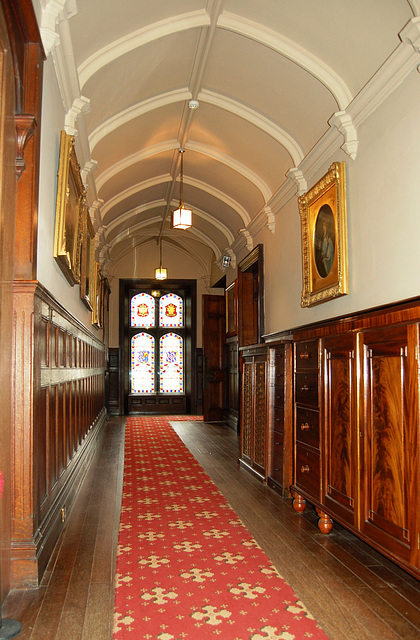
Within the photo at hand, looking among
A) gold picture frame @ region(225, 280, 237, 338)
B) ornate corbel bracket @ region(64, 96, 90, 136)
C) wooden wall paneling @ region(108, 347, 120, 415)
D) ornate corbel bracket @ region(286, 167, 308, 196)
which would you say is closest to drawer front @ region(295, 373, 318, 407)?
ornate corbel bracket @ region(286, 167, 308, 196)

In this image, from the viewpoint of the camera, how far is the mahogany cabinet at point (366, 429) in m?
2.94

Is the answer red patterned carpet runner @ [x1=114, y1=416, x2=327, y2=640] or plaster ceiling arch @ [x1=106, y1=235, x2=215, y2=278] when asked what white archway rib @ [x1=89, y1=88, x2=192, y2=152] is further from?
plaster ceiling arch @ [x1=106, y1=235, x2=215, y2=278]

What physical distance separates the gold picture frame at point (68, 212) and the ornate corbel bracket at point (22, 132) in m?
1.06

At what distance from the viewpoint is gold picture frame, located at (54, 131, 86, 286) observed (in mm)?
4199

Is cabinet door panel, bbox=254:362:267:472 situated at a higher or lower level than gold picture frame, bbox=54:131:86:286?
lower

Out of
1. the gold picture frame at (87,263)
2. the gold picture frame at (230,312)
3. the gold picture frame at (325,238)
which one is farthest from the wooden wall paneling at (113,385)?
the gold picture frame at (325,238)

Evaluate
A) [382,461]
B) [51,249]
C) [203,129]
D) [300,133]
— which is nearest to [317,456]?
[382,461]

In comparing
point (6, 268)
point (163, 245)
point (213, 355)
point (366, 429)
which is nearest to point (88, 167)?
point (6, 268)

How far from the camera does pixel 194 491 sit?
5574 mm

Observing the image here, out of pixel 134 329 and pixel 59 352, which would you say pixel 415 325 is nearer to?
pixel 59 352

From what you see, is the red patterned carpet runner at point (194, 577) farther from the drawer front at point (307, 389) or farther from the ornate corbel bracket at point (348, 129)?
the ornate corbel bracket at point (348, 129)

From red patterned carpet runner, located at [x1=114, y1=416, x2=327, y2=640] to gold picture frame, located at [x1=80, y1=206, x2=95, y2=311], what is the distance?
2470 mm

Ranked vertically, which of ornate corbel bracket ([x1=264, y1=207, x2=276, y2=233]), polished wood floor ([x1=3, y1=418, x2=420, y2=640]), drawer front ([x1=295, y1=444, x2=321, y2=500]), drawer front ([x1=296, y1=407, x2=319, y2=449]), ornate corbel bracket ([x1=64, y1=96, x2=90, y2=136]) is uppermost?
ornate corbel bracket ([x1=64, y1=96, x2=90, y2=136])

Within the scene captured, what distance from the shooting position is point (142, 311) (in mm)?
15227
